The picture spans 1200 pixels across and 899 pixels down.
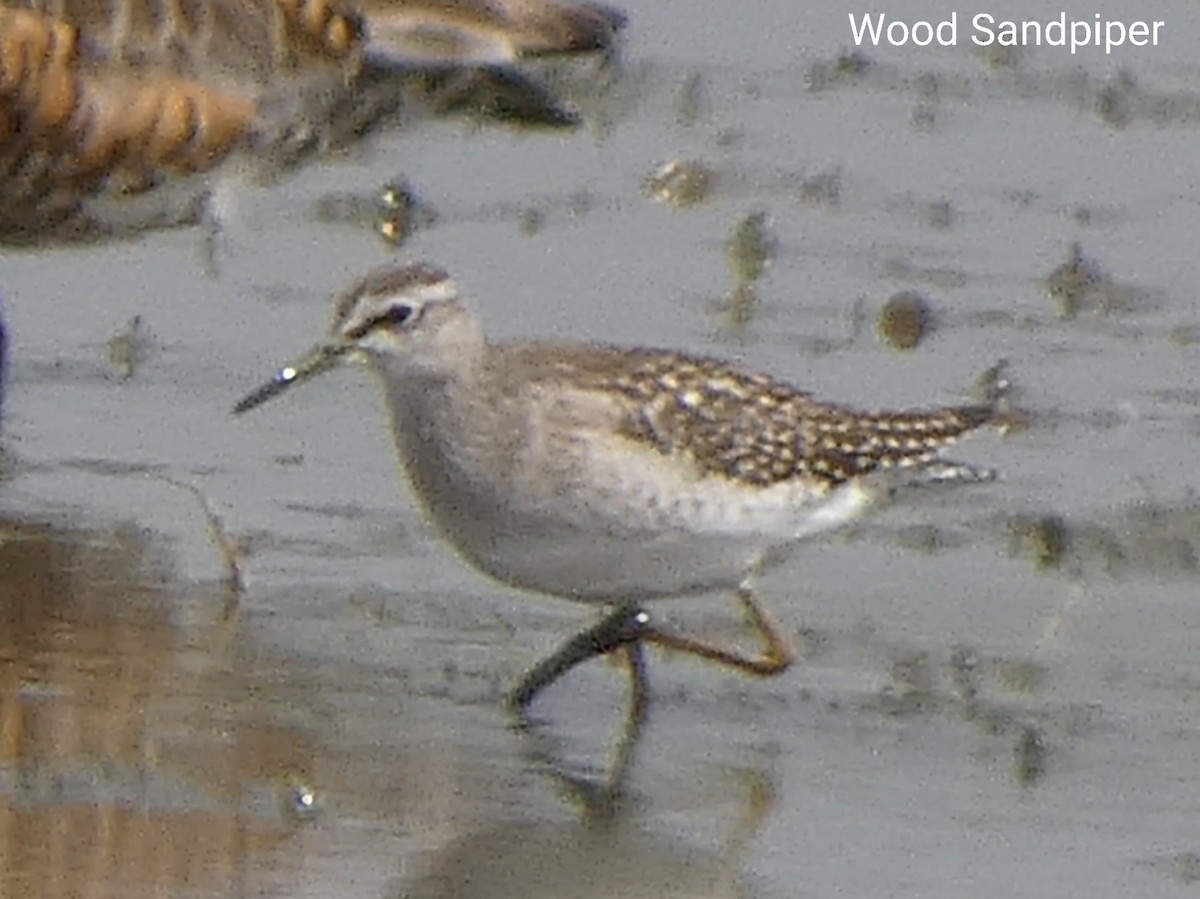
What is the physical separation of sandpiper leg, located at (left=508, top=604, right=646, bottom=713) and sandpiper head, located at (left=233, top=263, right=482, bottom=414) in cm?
55

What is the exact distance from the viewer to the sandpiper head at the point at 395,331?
7.07 meters

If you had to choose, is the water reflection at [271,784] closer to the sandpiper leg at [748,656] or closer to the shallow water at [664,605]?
the shallow water at [664,605]

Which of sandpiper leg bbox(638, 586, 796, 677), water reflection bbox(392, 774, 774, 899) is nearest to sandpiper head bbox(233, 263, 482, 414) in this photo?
sandpiper leg bbox(638, 586, 796, 677)

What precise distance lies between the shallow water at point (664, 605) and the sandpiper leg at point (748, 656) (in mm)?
78

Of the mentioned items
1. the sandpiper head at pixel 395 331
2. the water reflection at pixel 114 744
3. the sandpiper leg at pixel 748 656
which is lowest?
the water reflection at pixel 114 744

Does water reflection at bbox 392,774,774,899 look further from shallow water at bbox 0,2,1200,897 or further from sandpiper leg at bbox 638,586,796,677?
sandpiper leg at bbox 638,586,796,677

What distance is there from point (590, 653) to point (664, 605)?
72 cm

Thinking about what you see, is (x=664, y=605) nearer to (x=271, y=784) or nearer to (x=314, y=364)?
(x=314, y=364)

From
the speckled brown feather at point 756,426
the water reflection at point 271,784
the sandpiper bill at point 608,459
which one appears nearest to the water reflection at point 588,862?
the water reflection at point 271,784

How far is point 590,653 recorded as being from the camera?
684 cm

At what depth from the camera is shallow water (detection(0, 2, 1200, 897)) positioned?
20.0 feet

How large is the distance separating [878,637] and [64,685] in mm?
1516

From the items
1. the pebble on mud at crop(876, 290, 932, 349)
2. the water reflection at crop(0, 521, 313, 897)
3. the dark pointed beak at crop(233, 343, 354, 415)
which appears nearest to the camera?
the water reflection at crop(0, 521, 313, 897)

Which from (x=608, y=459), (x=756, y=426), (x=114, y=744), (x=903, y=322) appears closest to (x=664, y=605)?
(x=756, y=426)
